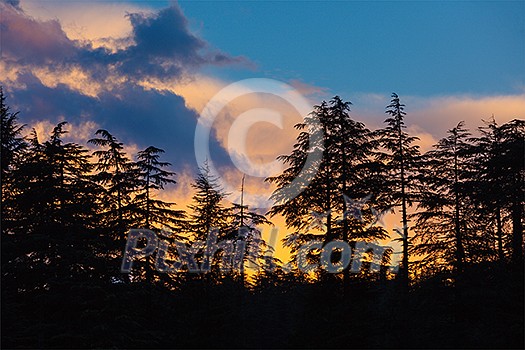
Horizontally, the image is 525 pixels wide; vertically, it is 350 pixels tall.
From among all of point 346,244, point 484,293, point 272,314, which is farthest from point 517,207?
point 272,314

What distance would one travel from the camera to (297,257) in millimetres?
34625

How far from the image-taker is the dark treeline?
96.8 feet

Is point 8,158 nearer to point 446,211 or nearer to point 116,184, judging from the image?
point 116,184

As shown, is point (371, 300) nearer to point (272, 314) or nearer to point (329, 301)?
point (329, 301)

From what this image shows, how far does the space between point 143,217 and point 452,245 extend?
19104mm

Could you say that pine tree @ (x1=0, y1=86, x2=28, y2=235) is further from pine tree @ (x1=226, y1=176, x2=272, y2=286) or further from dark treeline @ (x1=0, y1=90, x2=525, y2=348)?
pine tree @ (x1=226, y1=176, x2=272, y2=286)

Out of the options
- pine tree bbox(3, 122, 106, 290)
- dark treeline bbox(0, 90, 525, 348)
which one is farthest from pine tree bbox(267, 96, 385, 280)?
pine tree bbox(3, 122, 106, 290)

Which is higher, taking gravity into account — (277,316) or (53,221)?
(53,221)

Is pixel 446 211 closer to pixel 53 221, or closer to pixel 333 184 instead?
pixel 333 184

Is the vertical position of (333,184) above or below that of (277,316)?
above

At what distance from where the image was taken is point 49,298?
103 ft

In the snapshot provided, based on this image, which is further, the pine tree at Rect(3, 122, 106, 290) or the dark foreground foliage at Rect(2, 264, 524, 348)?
the pine tree at Rect(3, 122, 106, 290)

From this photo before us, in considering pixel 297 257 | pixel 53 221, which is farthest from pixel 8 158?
pixel 297 257

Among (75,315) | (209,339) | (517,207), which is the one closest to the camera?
(209,339)
